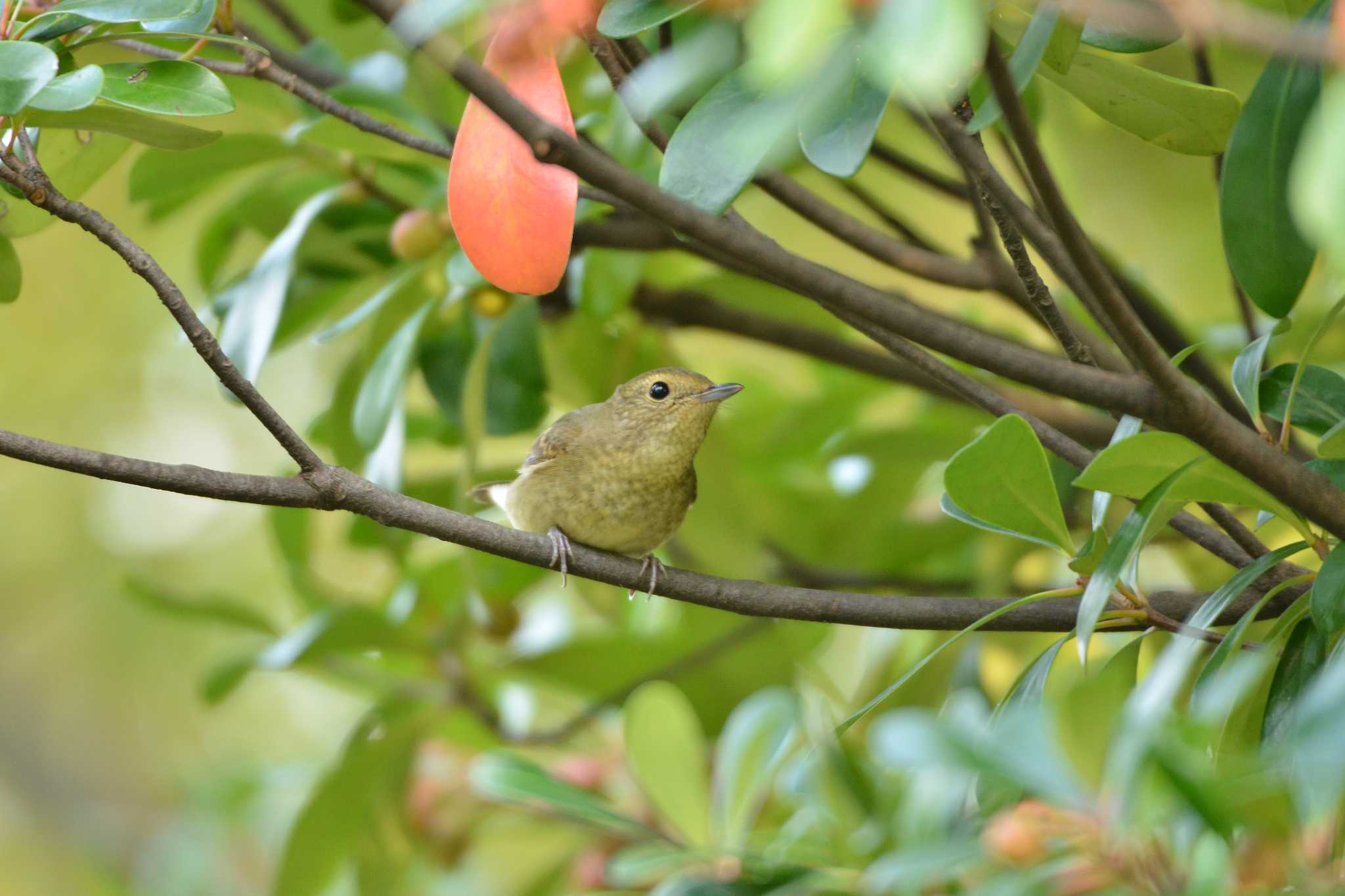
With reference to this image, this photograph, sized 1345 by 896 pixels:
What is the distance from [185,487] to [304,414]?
183 inches

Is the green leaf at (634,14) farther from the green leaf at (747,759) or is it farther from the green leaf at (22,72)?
the green leaf at (747,759)

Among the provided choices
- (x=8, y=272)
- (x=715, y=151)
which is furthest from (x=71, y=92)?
(x=715, y=151)

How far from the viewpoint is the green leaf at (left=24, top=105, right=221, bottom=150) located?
1847mm

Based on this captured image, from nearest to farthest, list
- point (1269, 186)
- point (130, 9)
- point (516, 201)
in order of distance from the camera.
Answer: point (516, 201), point (1269, 186), point (130, 9)

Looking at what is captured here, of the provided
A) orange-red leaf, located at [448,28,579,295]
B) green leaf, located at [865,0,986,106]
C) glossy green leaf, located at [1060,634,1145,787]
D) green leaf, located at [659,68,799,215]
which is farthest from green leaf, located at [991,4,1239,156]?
green leaf, located at [865,0,986,106]

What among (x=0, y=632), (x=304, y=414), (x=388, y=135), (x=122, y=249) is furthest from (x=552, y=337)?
(x=0, y=632)

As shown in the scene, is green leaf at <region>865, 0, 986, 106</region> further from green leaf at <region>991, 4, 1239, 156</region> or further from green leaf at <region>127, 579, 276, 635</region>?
green leaf at <region>127, 579, 276, 635</region>

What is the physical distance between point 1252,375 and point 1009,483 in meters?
0.34

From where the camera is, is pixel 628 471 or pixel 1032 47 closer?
pixel 1032 47

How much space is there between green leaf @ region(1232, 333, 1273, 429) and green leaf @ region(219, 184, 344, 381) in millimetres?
1644

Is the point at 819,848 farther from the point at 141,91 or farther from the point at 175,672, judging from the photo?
the point at 175,672

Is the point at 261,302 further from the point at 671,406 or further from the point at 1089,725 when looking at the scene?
the point at 1089,725

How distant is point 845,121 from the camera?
1543mm

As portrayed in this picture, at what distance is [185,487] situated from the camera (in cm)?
153
